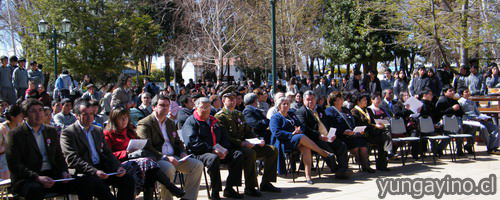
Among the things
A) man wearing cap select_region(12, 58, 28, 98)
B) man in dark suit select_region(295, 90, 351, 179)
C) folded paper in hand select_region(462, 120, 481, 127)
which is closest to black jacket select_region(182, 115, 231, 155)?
man in dark suit select_region(295, 90, 351, 179)

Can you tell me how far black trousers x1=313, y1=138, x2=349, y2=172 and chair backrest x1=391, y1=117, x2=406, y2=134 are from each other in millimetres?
1654

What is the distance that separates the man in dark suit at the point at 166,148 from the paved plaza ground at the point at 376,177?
0.72 metres

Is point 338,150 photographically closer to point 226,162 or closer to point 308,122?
point 308,122

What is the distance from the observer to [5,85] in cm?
1412

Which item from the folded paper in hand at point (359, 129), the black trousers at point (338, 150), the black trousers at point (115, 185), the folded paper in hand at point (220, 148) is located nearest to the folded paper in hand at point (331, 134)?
the black trousers at point (338, 150)

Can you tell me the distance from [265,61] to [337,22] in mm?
5488

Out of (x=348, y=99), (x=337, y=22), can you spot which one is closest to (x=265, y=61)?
(x=337, y=22)

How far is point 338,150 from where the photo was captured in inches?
339

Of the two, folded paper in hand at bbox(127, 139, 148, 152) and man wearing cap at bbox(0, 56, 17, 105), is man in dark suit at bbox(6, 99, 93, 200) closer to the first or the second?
folded paper in hand at bbox(127, 139, 148, 152)

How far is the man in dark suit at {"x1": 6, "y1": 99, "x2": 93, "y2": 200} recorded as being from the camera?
5.05 metres

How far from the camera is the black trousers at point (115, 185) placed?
5469mm

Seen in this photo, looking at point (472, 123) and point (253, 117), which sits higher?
point (253, 117)

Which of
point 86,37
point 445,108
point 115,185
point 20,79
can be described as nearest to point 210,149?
point 115,185

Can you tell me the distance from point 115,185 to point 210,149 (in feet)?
5.03
